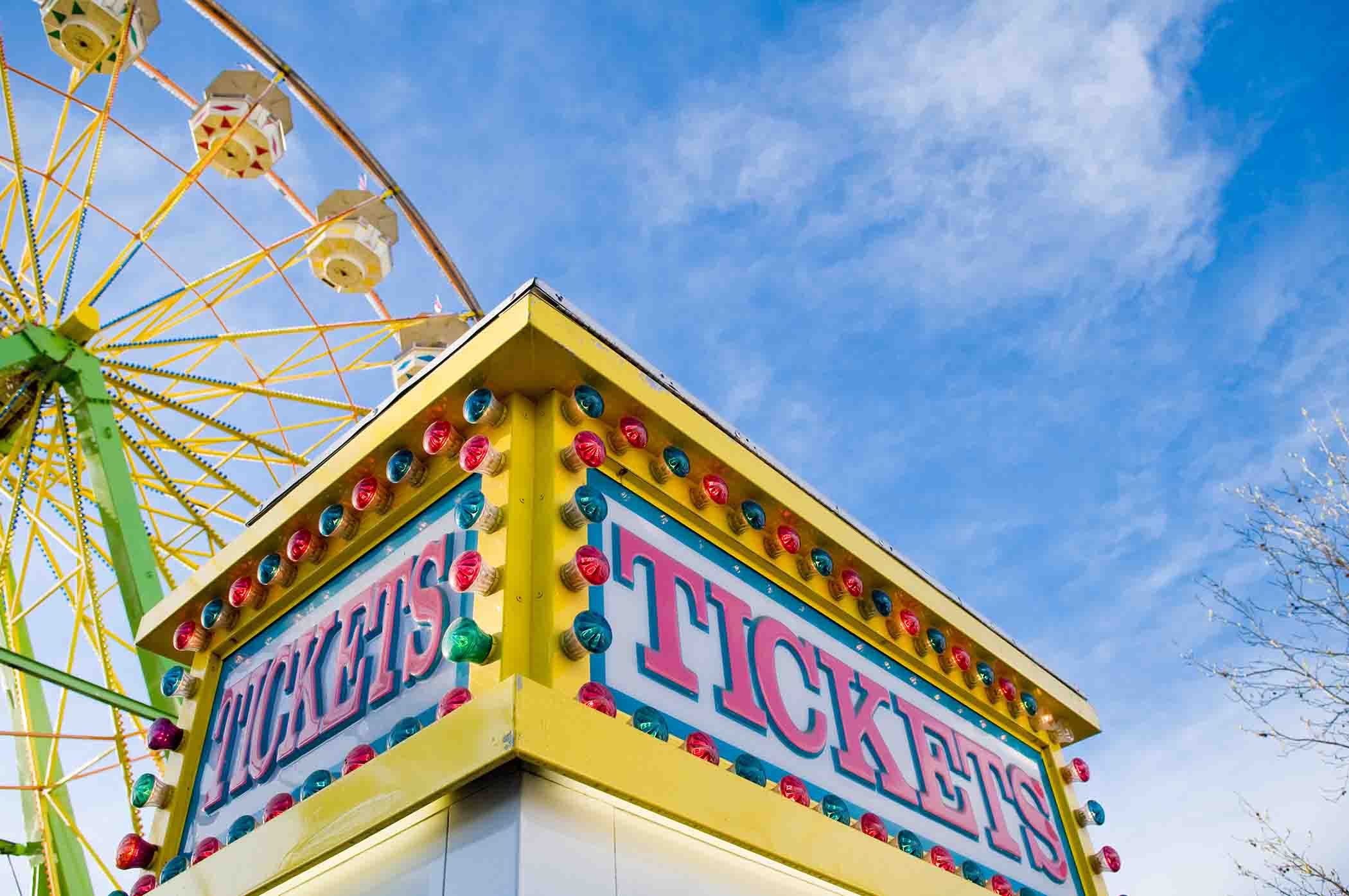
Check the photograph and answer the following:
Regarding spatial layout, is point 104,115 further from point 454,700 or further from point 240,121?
point 454,700

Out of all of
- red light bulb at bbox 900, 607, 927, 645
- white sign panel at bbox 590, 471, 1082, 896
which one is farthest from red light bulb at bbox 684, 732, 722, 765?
red light bulb at bbox 900, 607, 927, 645

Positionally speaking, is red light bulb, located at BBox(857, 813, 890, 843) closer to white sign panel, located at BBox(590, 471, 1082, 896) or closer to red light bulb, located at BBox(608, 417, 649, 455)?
white sign panel, located at BBox(590, 471, 1082, 896)

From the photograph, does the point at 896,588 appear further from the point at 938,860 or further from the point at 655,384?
the point at 655,384

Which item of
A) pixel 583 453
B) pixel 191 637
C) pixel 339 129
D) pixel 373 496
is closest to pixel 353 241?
pixel 339 129

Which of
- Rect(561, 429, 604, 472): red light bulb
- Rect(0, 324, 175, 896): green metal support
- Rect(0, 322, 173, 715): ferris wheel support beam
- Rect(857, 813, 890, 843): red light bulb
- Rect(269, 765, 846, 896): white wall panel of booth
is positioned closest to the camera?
Rect(269, 765, 846, 896): white wall panel of booth

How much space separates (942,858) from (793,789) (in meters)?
1.11

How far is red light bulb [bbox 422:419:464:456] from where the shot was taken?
146 inches

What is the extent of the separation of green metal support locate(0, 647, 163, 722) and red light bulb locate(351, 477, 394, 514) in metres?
2.57

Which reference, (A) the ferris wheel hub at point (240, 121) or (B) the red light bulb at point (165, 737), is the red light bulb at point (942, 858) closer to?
(B) the red light bulb at point (165, 737)

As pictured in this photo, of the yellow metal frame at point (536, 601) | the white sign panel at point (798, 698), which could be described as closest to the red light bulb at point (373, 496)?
the yellow metal frame at point (536, 601)

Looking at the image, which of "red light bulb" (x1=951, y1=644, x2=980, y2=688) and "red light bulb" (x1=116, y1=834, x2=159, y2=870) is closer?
"red light bulb" (x1=116, y1=834, x2=159, y2=870)

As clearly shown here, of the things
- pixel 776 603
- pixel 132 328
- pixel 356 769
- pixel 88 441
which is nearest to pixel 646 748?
pixel 356 769

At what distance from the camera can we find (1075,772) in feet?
19.7

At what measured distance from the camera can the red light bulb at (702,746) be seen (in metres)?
3.33
